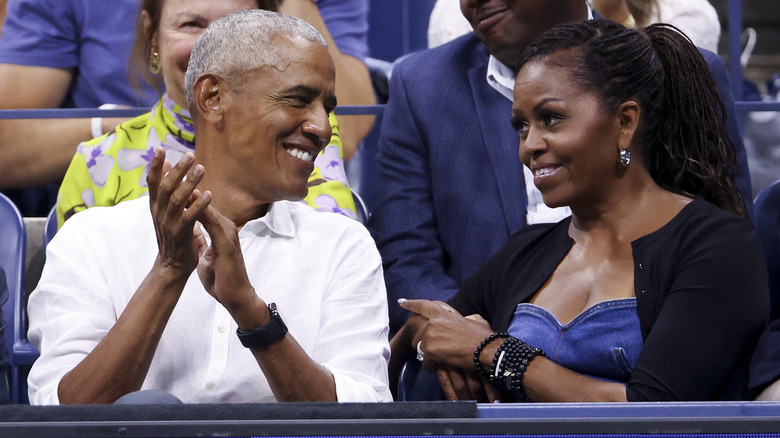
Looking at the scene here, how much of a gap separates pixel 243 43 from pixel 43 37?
4.12ft

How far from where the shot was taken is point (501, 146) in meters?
2.21

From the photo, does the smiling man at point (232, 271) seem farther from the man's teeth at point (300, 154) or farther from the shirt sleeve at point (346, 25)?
the shirt sleeve at point (346, 25)

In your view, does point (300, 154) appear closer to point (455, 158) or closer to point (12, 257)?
point (455, 158)

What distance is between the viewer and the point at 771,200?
81.4 inches

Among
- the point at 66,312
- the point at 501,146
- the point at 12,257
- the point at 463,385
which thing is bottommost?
the point at 12,257

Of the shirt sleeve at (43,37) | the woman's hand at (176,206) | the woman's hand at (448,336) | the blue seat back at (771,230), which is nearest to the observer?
the woman's hand at (176,206)

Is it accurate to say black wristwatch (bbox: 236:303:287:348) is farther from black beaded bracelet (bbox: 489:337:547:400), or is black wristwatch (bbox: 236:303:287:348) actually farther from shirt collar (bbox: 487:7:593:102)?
shirt collar (bbox: 487:7:593:102)

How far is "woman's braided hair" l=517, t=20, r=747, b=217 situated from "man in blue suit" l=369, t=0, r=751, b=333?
396 mm

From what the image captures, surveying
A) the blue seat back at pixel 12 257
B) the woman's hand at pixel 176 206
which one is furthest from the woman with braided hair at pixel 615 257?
the blue seat back at pixel 12 257

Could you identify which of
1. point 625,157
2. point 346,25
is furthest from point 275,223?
point 346,25

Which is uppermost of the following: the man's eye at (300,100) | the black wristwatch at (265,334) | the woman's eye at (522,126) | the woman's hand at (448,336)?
the man's eye at (300,100)

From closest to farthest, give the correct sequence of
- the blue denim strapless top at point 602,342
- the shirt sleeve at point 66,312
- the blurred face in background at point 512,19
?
the shirt sleeve at point 66,312 → the blue denim strapless top at point 602,342 → the blurred face in background at point 512,19

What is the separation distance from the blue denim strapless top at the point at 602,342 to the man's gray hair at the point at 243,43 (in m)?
0.62

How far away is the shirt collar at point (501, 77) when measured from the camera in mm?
2283
